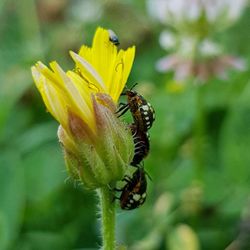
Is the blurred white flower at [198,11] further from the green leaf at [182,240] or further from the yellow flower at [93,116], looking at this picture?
the yellow flower at [93,116]

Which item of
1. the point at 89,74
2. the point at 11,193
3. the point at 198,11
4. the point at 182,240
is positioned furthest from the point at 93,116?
the point at 198,11

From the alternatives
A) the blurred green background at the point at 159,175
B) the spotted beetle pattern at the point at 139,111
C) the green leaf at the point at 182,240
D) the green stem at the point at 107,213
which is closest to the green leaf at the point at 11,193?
the blurred green background at the point at 159,175

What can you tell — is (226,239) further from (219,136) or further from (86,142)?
(86,142)

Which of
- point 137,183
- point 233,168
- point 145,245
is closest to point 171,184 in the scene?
point 233,168

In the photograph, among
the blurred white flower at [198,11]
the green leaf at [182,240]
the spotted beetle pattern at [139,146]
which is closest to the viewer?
the spotted beetle pattern at [139,146]

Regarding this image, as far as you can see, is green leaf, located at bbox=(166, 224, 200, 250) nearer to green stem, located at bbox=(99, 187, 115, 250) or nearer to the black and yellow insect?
the black and yellow insect

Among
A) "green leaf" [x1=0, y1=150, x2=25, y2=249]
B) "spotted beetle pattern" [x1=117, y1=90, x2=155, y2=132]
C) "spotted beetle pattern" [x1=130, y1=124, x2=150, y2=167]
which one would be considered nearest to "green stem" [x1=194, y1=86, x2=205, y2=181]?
"green leaf" [x1=0, y1=150, x2=25, y2=249]
